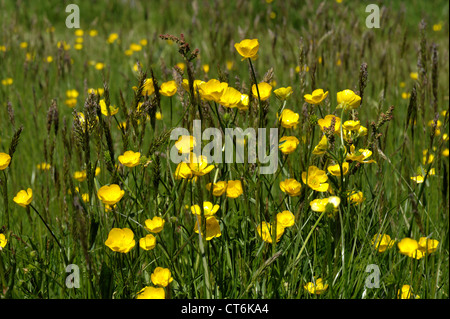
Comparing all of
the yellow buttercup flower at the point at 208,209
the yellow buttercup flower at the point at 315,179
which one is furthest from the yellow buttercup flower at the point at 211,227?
the yellow buttercup flower at the point at 315,179

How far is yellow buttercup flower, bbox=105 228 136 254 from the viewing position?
1.07 metres

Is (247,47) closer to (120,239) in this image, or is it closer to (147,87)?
(147,87)

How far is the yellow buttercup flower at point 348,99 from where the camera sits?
119 cm

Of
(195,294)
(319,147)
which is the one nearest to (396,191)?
(319,147)

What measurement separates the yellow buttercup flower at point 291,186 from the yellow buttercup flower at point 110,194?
387 mm

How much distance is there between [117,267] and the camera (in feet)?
4.11

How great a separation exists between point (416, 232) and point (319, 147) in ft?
2.10

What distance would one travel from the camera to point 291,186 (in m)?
1.22

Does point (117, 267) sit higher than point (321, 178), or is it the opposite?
point (321, 178)

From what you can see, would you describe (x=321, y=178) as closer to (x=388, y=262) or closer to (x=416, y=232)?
(x=388, y=262)

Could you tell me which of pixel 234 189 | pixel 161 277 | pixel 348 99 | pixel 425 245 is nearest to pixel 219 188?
pixel 234 189

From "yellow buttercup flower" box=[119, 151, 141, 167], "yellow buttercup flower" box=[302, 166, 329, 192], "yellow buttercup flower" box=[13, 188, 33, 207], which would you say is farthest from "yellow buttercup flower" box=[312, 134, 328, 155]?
"yellow buttercup flower" box=[13, 188, 33, 207]

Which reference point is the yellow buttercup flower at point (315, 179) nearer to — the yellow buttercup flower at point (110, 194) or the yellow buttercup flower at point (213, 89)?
the yellow buttercup flower at point (213, 89)

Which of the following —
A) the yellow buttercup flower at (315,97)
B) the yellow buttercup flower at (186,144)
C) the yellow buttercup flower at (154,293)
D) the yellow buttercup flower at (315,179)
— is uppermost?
the yellow buttercup flower at (315,97)
